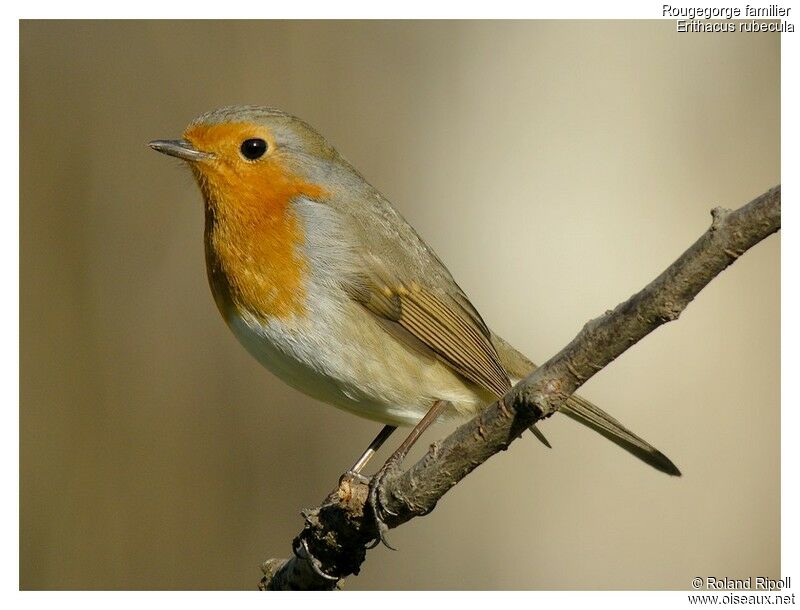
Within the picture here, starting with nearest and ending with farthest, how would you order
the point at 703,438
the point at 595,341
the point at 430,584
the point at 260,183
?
the point at 595,341
the point at 260,183
the point at 703,438
the point at 430,584

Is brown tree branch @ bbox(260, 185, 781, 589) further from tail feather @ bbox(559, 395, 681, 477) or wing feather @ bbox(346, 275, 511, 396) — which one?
tail feather @ bbox(559, 395, 681, 477)

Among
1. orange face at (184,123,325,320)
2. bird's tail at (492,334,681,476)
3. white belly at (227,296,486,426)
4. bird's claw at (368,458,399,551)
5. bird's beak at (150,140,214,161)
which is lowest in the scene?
bird's claw at (368,458,399,551)

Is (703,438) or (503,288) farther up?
(503,288)

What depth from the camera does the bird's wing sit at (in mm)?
3434

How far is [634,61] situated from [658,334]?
147cm

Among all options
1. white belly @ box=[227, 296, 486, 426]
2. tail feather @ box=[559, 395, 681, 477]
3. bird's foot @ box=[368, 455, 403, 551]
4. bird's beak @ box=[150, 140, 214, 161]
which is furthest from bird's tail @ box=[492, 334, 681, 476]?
Answer: bird's beak @ box=[150, 140, 214, 161]

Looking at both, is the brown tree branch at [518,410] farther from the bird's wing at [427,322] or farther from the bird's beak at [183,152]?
the bird's beak at [183,152]

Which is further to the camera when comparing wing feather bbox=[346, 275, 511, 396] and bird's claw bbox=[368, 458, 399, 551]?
wing feather bbox=[346, 275, 511, 396]

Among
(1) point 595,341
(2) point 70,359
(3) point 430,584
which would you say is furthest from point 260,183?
(3) point 430,584

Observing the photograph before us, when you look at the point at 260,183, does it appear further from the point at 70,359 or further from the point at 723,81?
the point at 723,81

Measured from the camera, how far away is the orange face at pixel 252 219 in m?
3.24

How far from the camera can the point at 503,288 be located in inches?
207

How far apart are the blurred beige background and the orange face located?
2.02 meters

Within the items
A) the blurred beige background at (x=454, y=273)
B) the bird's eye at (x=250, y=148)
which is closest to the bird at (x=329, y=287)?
the bird's eye at (x=250, y=148)
